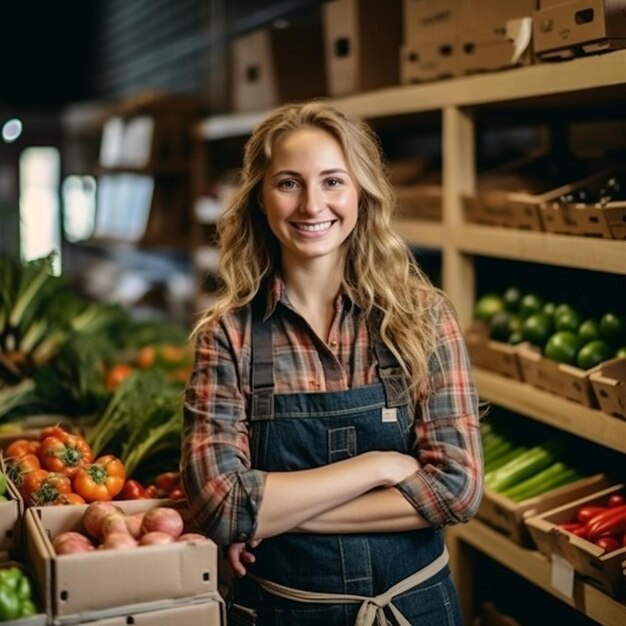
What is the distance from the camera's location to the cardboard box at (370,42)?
4406mm

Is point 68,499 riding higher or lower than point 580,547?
higher

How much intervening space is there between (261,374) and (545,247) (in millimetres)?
1161

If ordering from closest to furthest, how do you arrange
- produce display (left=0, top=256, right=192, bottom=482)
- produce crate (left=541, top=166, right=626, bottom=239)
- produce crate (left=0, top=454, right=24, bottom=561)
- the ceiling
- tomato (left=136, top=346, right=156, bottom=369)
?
produce crate (left=0, top=454, right=24, bottom=561)
produce crate (left=541, top=166, right=626, bottom=239)
produce display (left=0, top=256, right=192, bottom=482)
tomato (left=136, top=346, right=156, bottom=369)
the ceiling

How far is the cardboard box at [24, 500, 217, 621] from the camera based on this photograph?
2.09 metres

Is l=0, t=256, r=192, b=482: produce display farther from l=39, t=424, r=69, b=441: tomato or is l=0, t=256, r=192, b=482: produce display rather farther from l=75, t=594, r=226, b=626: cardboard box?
l=75, t=594, r=226, b=626: cardboard box

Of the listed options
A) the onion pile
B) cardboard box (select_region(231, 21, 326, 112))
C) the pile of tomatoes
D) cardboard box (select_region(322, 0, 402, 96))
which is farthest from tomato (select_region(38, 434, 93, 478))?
cardboard box (select_region(231, 21, 326, 112))

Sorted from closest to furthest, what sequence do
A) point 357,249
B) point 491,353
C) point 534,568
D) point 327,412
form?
point 327,412
point 357,249
point 534,568
point 491,353

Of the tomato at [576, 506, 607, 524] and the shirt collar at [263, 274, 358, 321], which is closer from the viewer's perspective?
the shirt collar at [263, 274, 358, 321]

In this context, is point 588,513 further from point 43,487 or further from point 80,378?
point 80,378

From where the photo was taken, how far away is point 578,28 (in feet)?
9.34

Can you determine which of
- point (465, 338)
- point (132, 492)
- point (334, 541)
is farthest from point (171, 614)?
point (465, 338)

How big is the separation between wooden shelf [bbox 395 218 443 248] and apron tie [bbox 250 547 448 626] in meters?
1.71

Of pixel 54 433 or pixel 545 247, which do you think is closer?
pixel 54 433

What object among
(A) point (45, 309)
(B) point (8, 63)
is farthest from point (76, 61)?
(A) point (45, 309)
